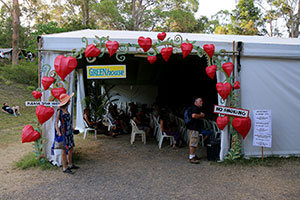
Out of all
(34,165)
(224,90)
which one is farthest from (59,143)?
(224,90)

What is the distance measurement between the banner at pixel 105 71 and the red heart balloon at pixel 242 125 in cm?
246

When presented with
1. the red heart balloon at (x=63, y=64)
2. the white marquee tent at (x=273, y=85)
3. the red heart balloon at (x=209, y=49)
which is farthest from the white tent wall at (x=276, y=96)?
the red heart balloon at (x=63, y=64)

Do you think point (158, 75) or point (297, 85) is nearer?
point (297, 85)

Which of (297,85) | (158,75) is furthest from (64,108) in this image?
(158,75)

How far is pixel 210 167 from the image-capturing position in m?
5.05

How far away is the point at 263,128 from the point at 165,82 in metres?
8.59

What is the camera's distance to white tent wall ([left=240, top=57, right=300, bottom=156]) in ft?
18.0

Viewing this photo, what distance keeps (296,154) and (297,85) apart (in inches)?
60.5

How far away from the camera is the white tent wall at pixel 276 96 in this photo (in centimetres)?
549

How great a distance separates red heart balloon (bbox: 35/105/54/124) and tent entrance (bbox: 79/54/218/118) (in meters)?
2.90

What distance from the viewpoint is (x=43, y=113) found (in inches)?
181

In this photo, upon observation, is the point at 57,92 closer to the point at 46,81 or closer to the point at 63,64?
the point at 46,81

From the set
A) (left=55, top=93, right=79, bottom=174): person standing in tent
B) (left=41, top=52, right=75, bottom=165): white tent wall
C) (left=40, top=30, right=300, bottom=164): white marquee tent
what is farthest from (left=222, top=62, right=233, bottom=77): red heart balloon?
(left=41, top=52, right=75, bottom=165): white tent wall

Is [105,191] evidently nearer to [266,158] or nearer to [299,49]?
[266,158]
